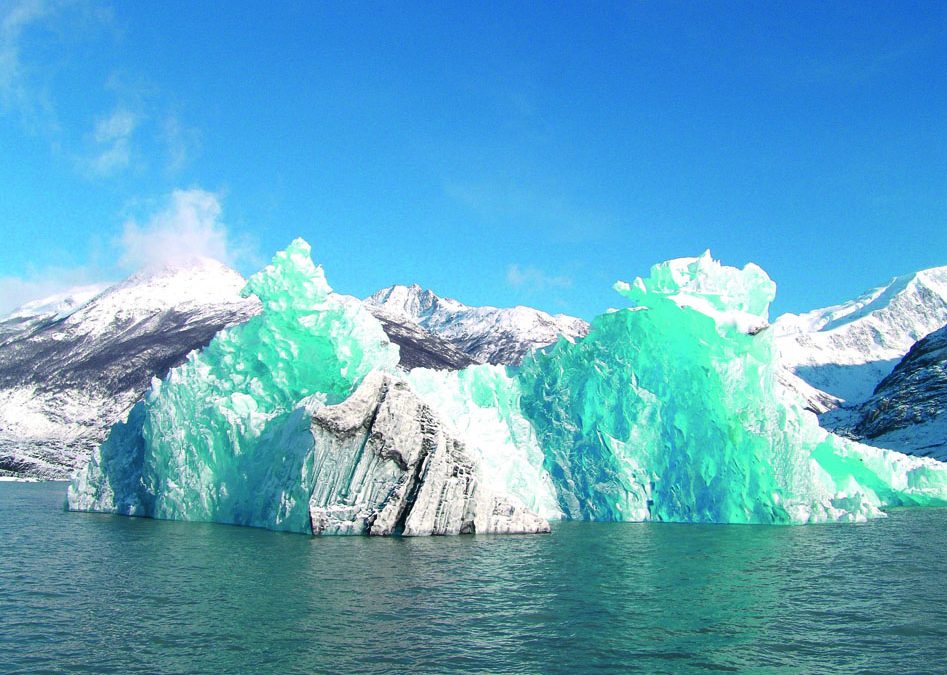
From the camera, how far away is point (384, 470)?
30.2 meters

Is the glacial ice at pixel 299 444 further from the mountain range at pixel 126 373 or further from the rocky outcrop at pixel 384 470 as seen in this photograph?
the mountain range at pixel 126 373

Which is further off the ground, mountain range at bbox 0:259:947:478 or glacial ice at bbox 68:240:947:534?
mountain range at bbox 0:259:947:478

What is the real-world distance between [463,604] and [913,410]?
97005mm

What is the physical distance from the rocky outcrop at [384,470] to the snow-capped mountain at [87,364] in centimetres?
8665

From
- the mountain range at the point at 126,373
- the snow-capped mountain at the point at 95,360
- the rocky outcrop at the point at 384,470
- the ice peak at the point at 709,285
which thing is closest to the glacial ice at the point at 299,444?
the rocky outcrop at the point at 384,470

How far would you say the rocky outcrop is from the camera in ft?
98.9

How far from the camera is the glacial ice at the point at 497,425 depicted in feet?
103

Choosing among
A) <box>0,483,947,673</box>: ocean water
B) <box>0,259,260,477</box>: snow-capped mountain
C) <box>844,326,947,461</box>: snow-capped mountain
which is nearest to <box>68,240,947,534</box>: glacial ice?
<box>0,483,947,673</box>: ocean water

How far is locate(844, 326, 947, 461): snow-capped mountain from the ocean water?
64604 millimetres

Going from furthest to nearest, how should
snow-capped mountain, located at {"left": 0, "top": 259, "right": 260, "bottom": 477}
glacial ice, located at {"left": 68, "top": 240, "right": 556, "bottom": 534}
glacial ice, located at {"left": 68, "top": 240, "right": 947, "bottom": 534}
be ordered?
snow-capped mountain, located at {"left": 0, "top": 259, "right": 260, "bottom": 477}, glacial ice, located at {"left": 68, "top": 240, "right": 947, "bottom": 534}, glacial ice, located at {"left": 68, "top": 240, "right": 556, "bottom": 534}

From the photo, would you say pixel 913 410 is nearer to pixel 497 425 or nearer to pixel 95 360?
pixel 497 425

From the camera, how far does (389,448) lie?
3023 cm

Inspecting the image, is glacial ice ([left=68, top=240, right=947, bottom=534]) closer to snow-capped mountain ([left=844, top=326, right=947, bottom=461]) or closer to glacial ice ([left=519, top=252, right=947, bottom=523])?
glacial ice ([left=519, top=252, right=947, bottom=523])

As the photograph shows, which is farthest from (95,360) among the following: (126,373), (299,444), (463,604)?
(463,604)
